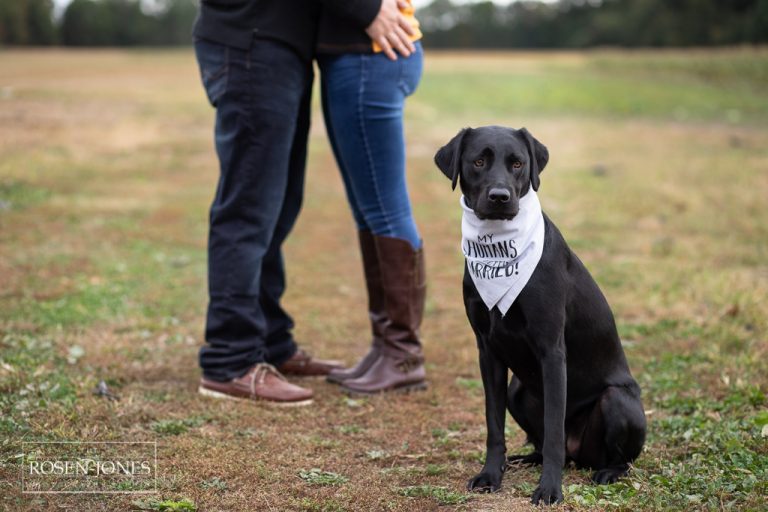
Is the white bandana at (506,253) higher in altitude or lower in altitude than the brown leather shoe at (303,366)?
higher

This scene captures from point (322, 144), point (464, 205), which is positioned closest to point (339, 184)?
point (322, 144)

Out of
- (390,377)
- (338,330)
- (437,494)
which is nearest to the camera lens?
(437,494)

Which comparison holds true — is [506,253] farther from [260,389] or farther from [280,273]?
[280,273]

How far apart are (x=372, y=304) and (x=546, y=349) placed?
5.28 ft

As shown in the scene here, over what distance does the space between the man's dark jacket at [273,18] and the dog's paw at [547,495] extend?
2.17m

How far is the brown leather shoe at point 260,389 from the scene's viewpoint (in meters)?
4.15

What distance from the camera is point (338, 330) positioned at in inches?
225

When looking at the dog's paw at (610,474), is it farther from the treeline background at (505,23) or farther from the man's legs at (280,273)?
the treeline background at (505,23)

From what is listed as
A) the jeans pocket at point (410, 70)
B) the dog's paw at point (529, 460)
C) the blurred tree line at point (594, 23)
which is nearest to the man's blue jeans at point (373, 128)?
the jeans pocket at point (410, 70)

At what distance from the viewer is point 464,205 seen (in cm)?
337

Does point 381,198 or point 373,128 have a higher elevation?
point 373,128

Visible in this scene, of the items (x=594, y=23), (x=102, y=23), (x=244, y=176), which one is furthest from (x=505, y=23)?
(x=244, y=176)

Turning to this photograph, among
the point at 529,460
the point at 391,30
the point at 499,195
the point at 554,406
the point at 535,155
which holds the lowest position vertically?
the point at 529,460

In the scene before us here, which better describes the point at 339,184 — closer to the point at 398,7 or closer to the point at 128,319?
the point at 128,319
